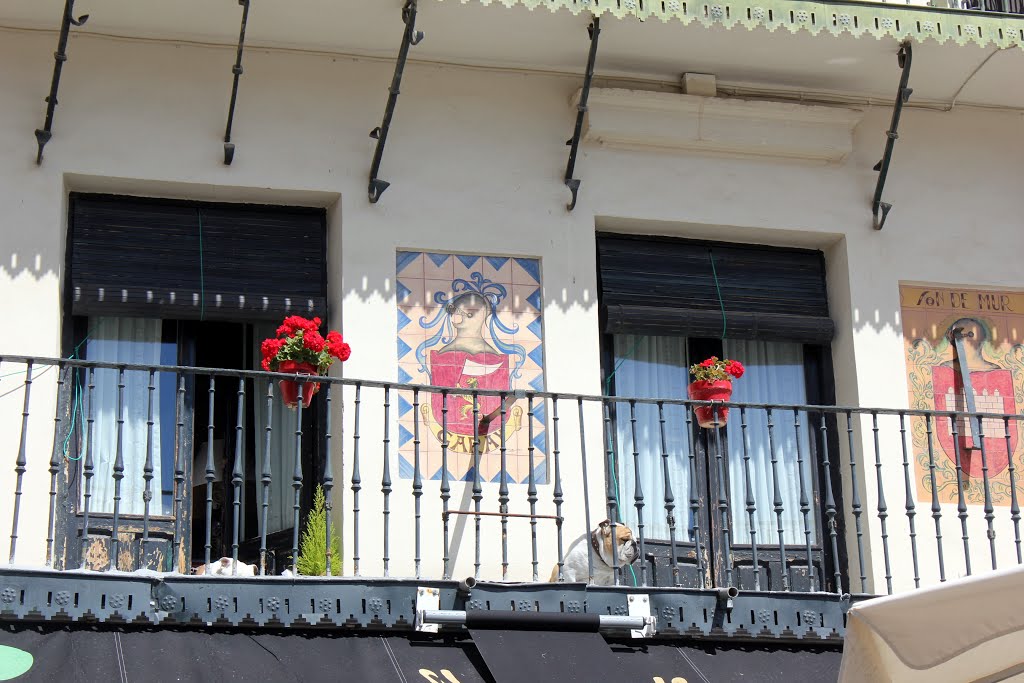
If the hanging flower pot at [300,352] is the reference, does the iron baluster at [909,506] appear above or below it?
below

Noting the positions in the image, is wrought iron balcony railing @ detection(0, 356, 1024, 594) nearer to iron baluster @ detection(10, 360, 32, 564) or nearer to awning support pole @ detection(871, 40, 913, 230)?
iron baluster @ detection(10, 360, 32, 564)

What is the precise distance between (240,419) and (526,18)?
2924 millimetres

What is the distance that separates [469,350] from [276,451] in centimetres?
123

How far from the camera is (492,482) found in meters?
9.62

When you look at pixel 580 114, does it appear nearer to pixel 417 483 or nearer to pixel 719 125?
pixel 719 125

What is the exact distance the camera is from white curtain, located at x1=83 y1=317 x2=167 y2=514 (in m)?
9.39

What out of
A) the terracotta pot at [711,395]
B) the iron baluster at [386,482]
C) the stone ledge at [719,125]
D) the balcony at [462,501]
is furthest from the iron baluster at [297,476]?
the stone ledge at [719,125]

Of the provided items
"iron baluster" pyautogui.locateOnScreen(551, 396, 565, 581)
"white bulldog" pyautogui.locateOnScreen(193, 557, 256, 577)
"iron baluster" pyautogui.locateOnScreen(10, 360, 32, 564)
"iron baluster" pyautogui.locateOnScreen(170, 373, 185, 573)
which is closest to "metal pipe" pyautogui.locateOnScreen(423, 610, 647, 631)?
"iron baluster" pyautogui.locateOnScreen(551, 396, 565, 581)

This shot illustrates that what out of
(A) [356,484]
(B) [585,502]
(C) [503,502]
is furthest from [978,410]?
(A) [356,484]

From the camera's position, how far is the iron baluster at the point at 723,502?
9016mm

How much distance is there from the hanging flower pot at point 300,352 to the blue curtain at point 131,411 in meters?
0.89

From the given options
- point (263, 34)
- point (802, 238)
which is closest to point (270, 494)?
point (263, 34)

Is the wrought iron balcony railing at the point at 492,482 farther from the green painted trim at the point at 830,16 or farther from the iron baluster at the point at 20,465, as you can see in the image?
the green painted trim at the point at 830,16

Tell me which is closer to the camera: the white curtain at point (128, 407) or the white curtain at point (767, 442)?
the white curtain at point (128, 407)
